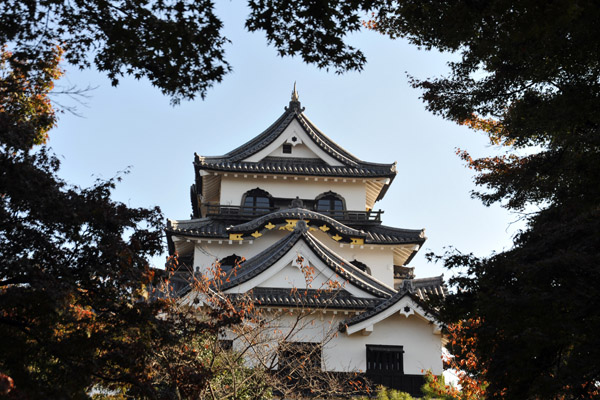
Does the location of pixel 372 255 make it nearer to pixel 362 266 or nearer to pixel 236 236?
pixel 362 266

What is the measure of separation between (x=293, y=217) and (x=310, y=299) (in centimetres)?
453

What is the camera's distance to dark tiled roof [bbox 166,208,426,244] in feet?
69.1

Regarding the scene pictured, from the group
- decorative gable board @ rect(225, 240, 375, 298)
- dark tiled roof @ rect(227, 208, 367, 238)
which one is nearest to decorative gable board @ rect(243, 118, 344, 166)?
dark tiled roof @ rect(227, 208, 367, 238)

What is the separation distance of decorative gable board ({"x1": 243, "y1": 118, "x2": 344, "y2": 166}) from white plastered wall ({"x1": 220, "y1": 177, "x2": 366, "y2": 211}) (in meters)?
0.88

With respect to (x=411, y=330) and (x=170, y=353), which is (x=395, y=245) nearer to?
(x=411, y=330)

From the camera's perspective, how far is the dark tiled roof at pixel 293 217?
2105cm

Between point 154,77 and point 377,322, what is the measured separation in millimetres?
12641

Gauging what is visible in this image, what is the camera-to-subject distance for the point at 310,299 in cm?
1703

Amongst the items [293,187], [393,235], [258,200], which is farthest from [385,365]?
[258,200]

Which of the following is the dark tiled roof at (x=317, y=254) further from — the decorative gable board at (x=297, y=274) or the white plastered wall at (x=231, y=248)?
the white plastered wall at (x=231, y=248)

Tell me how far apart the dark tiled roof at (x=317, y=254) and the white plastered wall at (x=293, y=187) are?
179 inches

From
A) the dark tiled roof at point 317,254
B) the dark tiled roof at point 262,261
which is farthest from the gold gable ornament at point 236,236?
the dark tiled roof at point 317,254

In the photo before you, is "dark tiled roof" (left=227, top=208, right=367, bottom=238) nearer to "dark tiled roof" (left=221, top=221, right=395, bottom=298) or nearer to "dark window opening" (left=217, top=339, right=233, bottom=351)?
"dark tiled roof" (left=221, top=221, right=395, bottom=298)

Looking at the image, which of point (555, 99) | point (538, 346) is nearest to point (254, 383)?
point (538, 346)
